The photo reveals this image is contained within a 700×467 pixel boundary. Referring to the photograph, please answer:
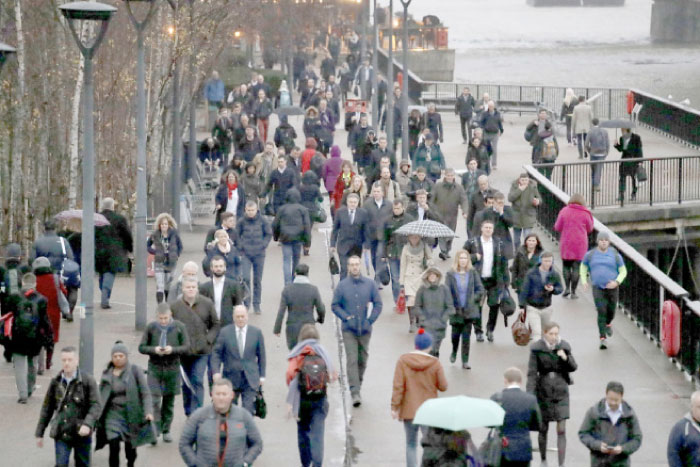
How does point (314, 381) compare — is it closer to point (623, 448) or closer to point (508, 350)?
point (623, 448)

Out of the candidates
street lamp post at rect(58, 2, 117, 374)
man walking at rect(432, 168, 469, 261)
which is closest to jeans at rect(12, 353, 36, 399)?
street lamp post at rect(58, 2, 117, 374)

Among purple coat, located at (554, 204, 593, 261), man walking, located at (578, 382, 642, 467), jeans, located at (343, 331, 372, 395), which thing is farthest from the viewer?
purple coat, located at (554, 204, 593, 261)

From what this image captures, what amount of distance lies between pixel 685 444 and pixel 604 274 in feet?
21.7

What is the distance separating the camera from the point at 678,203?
3012 cm

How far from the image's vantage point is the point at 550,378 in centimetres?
1334

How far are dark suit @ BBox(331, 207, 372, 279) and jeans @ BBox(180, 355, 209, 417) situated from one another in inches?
241

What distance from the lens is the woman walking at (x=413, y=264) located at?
735 inches

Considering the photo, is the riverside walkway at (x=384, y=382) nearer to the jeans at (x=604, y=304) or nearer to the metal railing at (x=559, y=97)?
the jeans at (x=604, y=304)

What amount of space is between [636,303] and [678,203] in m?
10.8

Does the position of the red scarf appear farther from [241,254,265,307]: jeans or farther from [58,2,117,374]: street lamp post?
[58,2,117,374]: street lamp post

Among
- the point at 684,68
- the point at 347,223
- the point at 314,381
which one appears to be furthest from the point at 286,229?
the point at 684,68

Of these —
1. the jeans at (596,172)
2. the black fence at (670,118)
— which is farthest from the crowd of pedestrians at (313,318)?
the black fence at (670,118)

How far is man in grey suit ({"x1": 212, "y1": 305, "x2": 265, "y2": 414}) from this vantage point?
13.7m

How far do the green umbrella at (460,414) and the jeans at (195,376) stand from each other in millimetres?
3976
